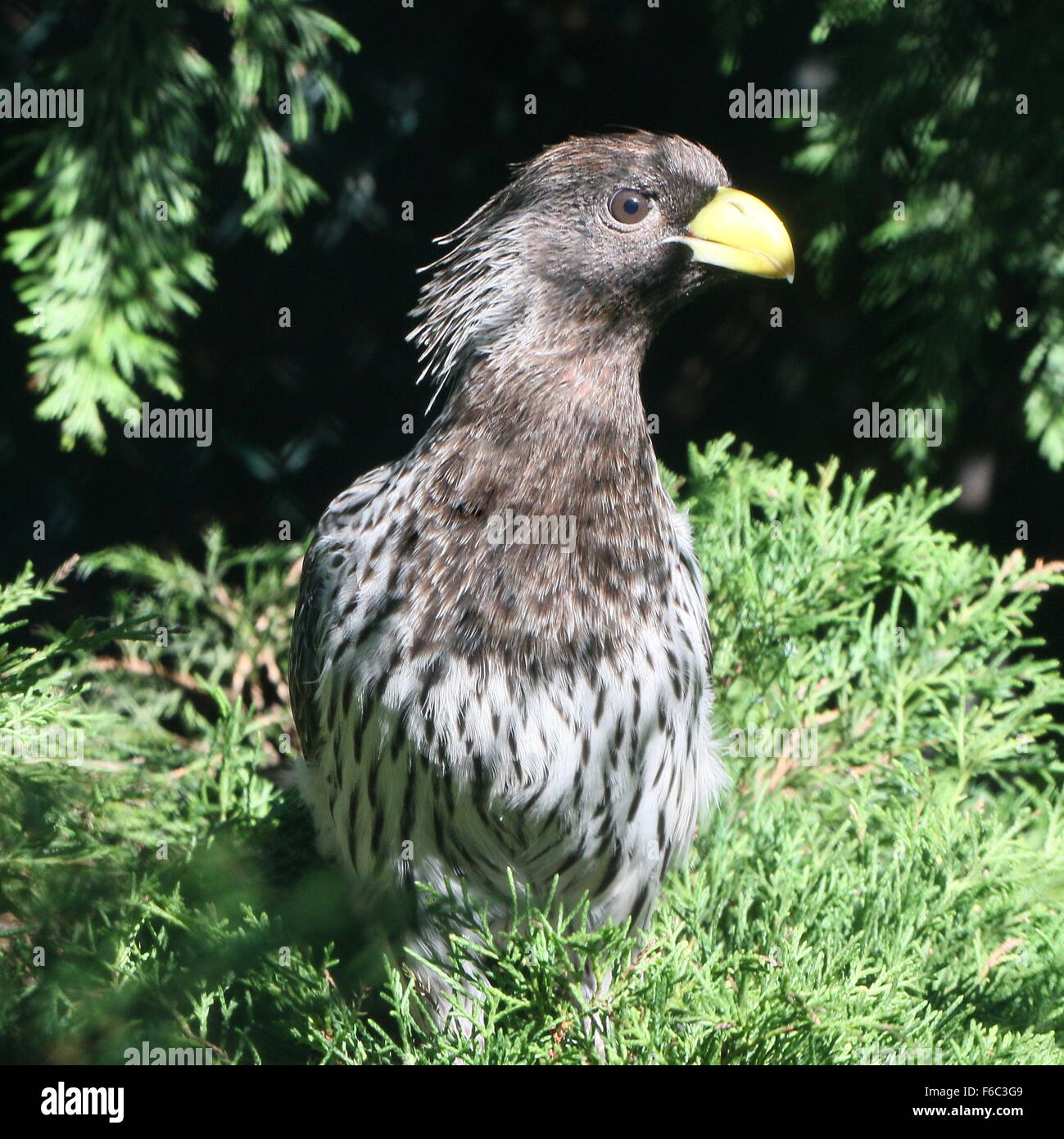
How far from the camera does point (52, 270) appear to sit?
2402mm

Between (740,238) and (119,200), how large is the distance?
1.18 m

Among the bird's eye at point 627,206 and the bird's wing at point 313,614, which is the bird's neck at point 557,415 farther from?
the bird's wing at point 313,614

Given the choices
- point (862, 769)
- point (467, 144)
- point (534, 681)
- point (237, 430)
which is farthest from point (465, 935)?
point (467, 144)

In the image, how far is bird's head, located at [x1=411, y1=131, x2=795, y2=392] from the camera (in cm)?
238

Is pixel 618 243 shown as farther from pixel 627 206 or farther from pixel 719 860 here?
pixel 719 860

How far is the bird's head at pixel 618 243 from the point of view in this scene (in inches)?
93.6

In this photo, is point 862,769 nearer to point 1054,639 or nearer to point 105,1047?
point 1054,639

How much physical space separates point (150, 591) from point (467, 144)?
171 cm

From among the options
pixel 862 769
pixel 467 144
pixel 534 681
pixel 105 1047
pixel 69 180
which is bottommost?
pixel 105 1047

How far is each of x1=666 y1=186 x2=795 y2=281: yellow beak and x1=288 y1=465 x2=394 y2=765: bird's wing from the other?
79 centimetres

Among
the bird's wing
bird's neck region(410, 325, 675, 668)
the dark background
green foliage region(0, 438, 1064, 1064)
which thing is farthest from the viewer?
the dark background

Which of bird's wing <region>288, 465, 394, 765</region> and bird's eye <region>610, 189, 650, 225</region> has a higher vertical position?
bird's eye <region>610, 189, 650, 225</region>

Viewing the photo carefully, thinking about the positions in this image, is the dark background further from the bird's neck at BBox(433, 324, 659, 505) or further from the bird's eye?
the bird's neck at BBox(433, 324, 659, 505)

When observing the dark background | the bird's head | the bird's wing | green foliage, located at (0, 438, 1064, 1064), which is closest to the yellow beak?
the bird's head
